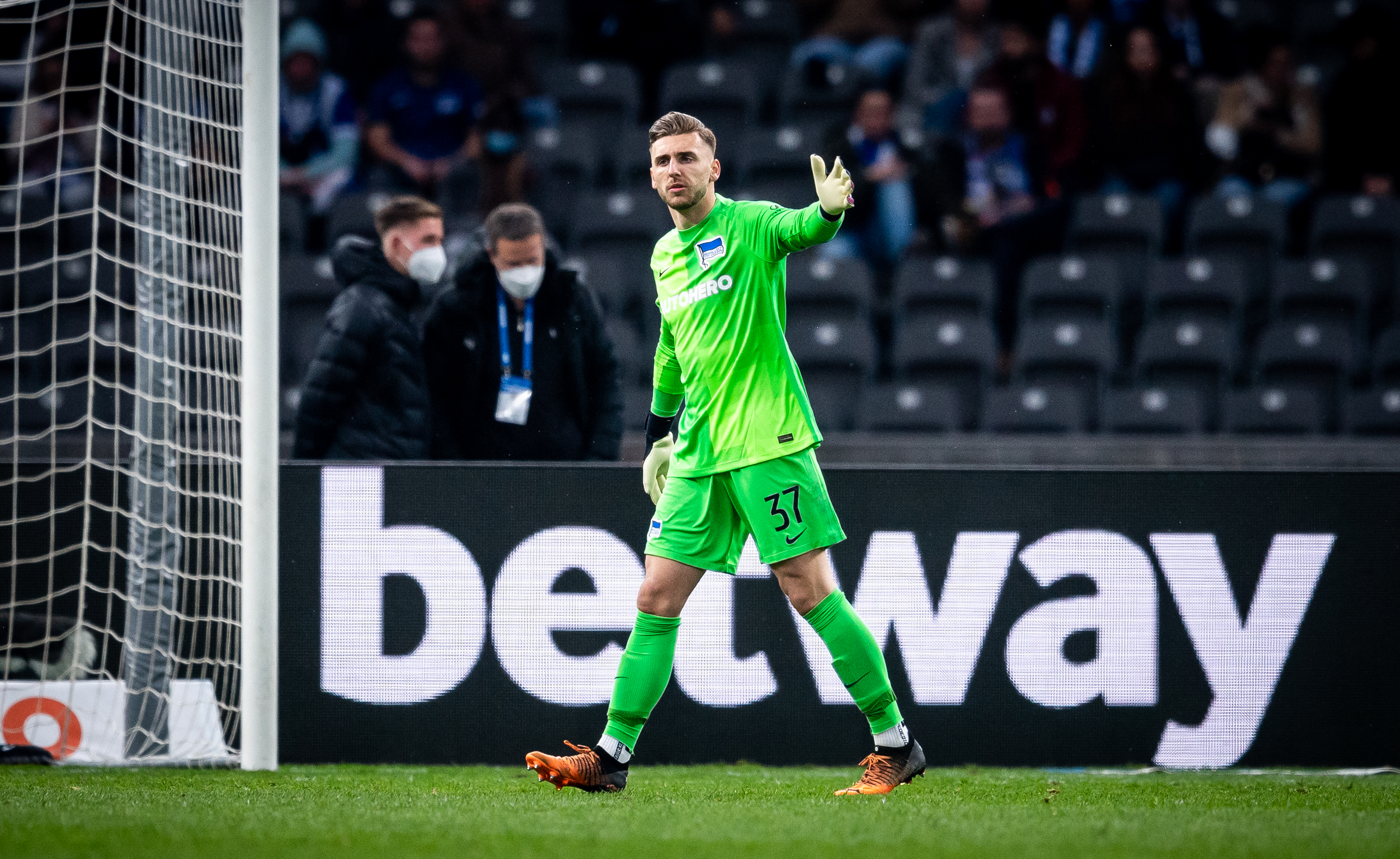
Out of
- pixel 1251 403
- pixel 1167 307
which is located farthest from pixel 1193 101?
pixel 1251 403

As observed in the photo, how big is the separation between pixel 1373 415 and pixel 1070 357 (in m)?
1.73

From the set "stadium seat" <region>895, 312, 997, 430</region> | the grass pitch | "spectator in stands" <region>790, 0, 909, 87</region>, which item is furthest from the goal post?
"spectator in stands" <region>790, 0, 909, 87</region>

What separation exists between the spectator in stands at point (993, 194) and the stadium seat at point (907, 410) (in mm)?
1185

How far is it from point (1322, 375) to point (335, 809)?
6763 mm

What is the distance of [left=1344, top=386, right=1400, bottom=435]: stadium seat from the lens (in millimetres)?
8406

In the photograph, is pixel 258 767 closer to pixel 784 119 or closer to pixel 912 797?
pixel 912 797

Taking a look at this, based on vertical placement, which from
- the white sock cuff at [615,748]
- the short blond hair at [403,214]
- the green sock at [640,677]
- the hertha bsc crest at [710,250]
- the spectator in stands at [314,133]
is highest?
the spectator in stands at [314,133]

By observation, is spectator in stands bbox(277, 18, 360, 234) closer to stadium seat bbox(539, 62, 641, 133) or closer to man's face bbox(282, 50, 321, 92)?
man's face bbox(282, 50, 321, 92)

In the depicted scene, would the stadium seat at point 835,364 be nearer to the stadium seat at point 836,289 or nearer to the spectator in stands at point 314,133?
the stadium seat at point 836,289

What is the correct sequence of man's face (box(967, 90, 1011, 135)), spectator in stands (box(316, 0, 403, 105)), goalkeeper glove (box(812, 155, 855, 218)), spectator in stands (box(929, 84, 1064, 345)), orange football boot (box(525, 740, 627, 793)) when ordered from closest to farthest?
goalkeeper glove (box(812, 155, 855, 218))
orange football boot (box(525, 740, 627, 793))
spectator in stands (box(929, 84, 1064, 345))
man's face (box(967, 90, 1011, 135))
spectator in stands (box(316, 0, 403, 105))

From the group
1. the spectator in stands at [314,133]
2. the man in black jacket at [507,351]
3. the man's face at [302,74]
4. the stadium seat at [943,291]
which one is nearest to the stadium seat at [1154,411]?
the stadium seat at [943,291]

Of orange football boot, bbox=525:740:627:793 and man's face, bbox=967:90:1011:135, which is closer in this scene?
orange football boot, bbox=525:740:627:793

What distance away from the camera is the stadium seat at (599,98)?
10.2 m

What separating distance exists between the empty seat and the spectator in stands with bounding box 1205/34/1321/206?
3.86m
